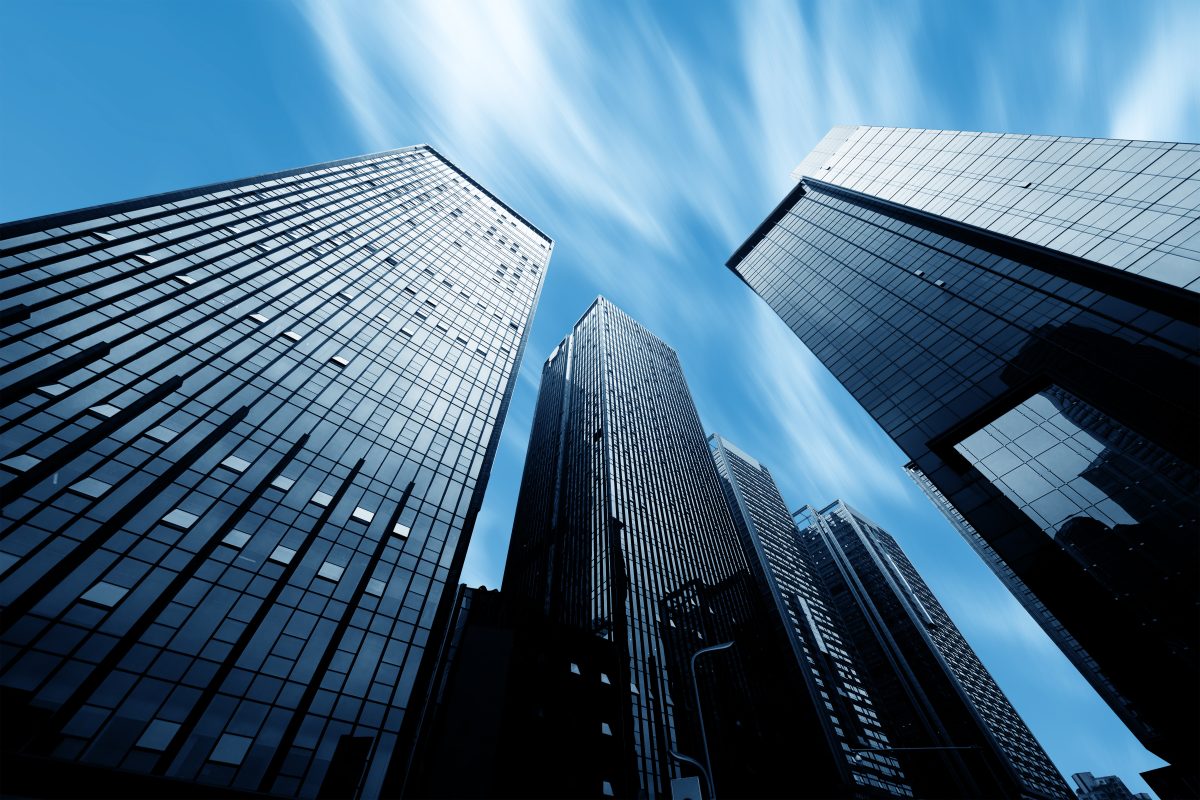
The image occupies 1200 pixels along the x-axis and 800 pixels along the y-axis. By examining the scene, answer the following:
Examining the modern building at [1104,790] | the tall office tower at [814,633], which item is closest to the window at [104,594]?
the tall office tower at [814,633]

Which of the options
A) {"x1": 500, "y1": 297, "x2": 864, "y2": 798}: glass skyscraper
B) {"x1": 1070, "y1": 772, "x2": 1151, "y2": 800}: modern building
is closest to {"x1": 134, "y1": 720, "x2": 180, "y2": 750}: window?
{"x1": 500, "y1": 297, "x2": 864, "y2": 798}: glass skyscraper

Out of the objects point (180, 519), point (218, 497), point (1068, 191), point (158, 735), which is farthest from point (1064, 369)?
point (180, 519)

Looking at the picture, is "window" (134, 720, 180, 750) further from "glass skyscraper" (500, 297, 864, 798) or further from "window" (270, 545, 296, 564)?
"glass skyscraper" (500, 297, 864, 798)

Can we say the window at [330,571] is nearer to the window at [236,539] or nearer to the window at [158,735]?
the window at [236,539]

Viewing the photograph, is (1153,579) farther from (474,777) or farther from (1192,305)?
(474,777)

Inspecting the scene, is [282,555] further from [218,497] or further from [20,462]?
[20,462]

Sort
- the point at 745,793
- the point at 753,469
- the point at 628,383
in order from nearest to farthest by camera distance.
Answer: the point at 745,793
the point at 628,383
the point at 753,469

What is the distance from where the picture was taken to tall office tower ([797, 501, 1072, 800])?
8756cm

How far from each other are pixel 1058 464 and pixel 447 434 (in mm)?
41900

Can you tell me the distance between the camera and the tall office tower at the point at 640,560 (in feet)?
155

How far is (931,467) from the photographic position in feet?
98.7

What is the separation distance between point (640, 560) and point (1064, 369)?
49898mm

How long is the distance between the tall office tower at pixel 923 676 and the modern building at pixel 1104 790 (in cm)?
1772

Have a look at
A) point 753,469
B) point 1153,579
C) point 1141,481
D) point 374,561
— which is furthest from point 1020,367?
point 753,469
